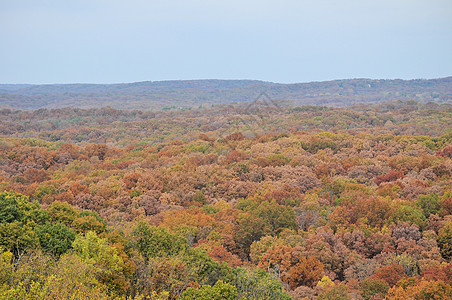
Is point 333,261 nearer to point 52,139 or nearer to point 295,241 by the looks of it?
point 295,241

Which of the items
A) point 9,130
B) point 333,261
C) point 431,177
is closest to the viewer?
point 333,261

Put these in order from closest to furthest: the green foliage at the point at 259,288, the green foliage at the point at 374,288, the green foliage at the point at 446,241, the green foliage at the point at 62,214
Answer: the green foliage at the point at 259,288, the green foliage at the point at 374,288, the green foliage at the point at 62,214, the green foliage at the point at 446,241

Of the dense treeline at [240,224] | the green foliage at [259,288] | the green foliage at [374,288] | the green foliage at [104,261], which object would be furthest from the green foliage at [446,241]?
the green foliage at [104,261]

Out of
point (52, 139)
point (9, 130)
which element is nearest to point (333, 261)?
point (52, 139)

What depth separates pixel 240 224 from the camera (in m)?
29.9

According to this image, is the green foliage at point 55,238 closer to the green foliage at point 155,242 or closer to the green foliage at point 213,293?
the green foliage at point 155,242

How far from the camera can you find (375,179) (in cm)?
4312

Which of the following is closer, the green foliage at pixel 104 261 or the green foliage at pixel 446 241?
the green foliage at pixel 104 261

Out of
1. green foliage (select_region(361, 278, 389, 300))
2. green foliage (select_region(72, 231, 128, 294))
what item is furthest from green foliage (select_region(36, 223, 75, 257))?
Result: green foliage (select_region(361, 278, 389, 300))

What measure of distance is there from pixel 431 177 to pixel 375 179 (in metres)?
5.21

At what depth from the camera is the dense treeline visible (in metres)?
17.7

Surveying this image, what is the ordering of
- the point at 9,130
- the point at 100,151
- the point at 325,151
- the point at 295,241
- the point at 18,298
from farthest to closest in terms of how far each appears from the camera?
the point at 9,130
the point at 100,151
the point at 325,151
the point at 295,241
the point at 18,298

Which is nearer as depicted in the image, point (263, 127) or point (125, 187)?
point (125, 187)

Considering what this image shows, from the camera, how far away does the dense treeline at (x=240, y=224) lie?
1772cm
